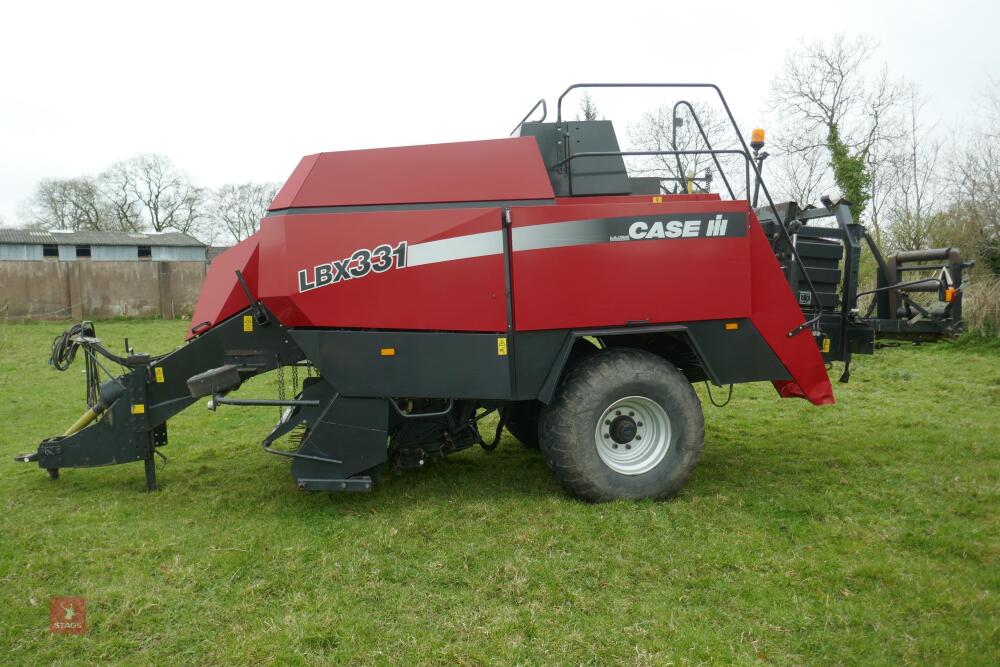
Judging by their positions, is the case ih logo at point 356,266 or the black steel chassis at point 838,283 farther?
the black steel chassis at point 838,283

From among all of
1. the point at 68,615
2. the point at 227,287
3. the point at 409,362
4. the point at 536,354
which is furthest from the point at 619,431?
the point at 68,615

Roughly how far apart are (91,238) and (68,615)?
3992 centimetres

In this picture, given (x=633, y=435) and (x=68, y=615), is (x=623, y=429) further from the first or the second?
(x=68, y=615)

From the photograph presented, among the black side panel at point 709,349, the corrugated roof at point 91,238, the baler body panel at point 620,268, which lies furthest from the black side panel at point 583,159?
the corrugated roof at point 91,238

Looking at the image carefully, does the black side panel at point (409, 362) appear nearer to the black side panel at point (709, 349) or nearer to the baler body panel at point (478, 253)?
the baler body panel at point (478, 253)

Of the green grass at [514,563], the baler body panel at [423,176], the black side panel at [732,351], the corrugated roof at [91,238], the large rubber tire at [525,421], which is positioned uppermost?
the corrugated roof at [91,238]

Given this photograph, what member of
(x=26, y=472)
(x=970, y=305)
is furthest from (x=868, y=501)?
(x=970, y=305)

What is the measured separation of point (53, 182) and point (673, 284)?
5257cm

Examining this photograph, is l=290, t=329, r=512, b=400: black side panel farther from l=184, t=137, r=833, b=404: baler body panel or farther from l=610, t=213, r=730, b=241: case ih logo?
l=610, t=213, r=730, b=241: case ih logo

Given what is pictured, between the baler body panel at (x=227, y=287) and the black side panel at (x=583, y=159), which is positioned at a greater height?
the black side panel at (x=583, y=159)

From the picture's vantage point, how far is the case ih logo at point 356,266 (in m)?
4.40

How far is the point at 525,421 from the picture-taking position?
6266 mm

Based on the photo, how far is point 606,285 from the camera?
15.0 feet

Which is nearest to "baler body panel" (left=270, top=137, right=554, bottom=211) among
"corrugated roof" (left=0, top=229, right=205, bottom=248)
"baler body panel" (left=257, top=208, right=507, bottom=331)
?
"baler body panel" (left=257, top=208, right=507, bottom=331)
